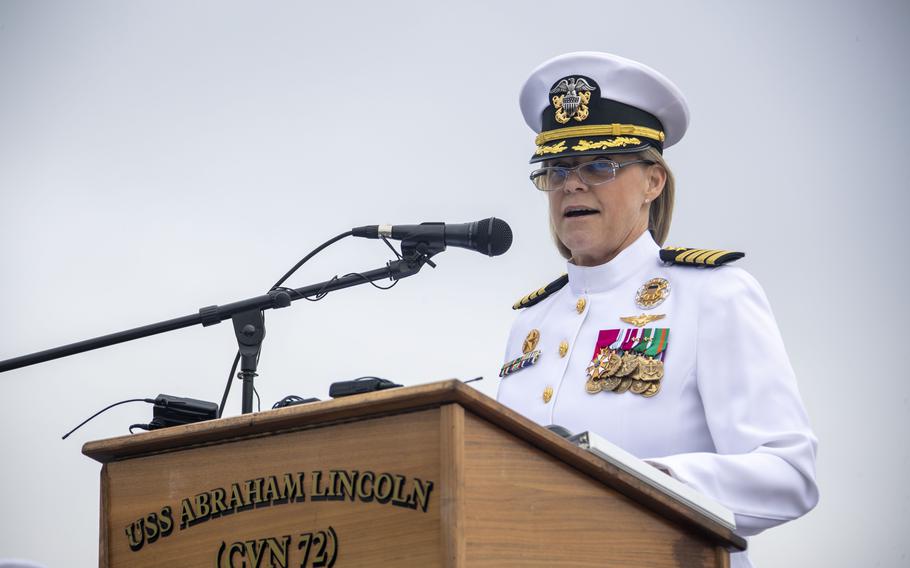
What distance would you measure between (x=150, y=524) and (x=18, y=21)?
10.5 ft

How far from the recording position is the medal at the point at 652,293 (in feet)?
7.77

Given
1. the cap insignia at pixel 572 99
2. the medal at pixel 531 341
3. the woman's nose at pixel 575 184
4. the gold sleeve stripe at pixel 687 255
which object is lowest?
the medal at pixel 531 341

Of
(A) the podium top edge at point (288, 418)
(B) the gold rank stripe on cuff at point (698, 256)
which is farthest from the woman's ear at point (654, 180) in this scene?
(A) the podium top edge at point (288, 418)

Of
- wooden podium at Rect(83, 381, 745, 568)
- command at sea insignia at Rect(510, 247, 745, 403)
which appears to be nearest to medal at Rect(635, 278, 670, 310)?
command at sea insignia at Rect(510, 247, 745, 403)

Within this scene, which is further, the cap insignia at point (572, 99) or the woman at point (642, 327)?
the cap insignia at point (572, 99)

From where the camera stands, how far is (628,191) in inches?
96.4

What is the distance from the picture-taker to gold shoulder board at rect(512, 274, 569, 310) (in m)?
2.74

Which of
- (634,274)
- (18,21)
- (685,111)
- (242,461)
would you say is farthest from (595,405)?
(18,21)

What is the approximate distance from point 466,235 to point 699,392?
21.1 inches

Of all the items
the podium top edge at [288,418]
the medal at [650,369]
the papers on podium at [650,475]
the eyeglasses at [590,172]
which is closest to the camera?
the podium top edge at [288,418]

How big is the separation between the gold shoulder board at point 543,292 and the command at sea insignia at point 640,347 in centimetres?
28

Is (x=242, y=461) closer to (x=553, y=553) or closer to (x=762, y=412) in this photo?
(x=553, y=553)

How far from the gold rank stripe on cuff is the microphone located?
1.13 feet

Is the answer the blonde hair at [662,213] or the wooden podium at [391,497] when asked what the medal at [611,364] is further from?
the wooden podium at [391,497]
